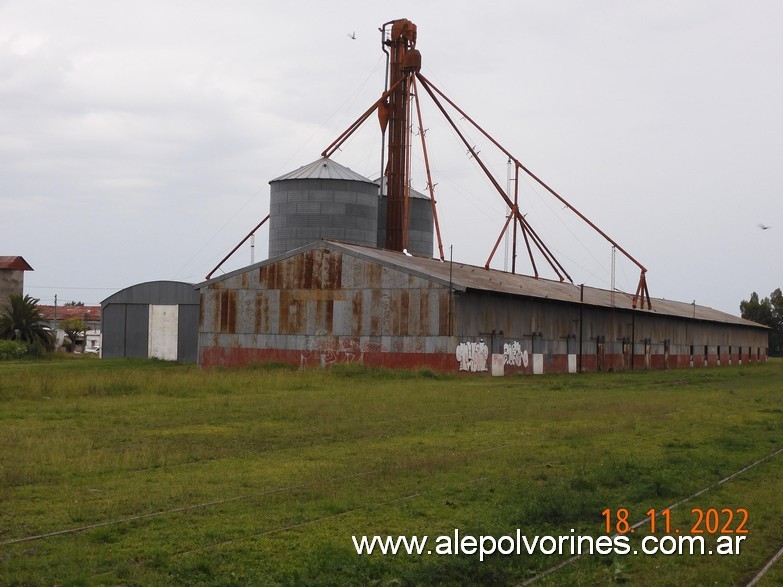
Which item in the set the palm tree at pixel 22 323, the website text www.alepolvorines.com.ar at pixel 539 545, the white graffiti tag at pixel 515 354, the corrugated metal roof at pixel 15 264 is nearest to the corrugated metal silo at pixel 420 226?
the white graffiti tag at pixel 515 354

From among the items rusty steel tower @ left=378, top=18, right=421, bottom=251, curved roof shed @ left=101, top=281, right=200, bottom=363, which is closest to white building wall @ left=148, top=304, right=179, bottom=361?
curved roof shed @ left=101, top=281, right=200, bottom=363

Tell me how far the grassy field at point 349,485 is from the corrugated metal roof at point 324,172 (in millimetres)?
37596

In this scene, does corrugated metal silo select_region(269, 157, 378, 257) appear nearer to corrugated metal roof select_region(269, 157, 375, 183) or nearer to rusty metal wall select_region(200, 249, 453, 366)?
corrugated metal roof select_region(269, 157, 375, 183)

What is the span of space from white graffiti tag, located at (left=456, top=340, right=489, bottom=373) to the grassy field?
17.3 meters

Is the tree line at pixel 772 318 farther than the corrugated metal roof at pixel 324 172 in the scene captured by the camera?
Yes

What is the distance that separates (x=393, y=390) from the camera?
34281mm

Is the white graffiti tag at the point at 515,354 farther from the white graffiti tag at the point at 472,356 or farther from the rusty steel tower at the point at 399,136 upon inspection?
the rusty steel tower at the point at 399,136

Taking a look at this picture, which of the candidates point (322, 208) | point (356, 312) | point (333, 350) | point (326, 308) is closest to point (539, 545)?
point (356, 312)

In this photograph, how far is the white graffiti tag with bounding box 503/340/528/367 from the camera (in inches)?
1992

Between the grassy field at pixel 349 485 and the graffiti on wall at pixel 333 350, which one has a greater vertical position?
the graffiti on wall at pixel 333 350

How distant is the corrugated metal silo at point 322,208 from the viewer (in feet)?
212

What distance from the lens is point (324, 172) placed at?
216ft

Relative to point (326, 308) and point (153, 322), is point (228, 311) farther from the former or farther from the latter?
point (153, 322)

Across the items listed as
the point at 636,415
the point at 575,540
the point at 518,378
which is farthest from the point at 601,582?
the point at 518,378
